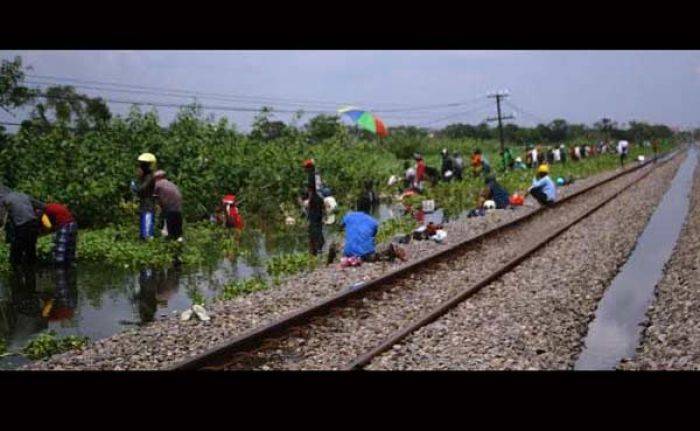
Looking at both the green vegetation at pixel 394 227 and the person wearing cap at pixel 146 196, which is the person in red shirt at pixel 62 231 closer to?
the person wearing cap at pixel 146 196

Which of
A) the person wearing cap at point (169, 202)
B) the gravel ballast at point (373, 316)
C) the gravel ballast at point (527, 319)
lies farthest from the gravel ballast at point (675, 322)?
the person wearing cap at point (169, 202)

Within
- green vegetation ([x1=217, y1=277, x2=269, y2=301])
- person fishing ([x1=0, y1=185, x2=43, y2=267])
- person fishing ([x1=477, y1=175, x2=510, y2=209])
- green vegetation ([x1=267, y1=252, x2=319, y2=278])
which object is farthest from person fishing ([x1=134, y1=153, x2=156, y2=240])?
person fishing ([x1=477, y1=175, x2=510, y2=209])

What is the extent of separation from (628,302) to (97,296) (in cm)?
744

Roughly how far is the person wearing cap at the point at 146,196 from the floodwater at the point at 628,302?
7238 millimetres

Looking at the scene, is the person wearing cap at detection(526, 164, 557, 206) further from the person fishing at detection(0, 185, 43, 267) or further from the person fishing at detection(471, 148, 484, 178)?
the person fishing at detection(0, 185, 43, 267)

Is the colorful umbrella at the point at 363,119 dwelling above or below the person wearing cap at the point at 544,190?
above

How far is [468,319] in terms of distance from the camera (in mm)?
8414

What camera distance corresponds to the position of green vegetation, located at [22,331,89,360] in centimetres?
768

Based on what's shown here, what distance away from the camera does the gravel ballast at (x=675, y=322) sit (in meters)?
7.02

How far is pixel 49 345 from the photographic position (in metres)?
7.77

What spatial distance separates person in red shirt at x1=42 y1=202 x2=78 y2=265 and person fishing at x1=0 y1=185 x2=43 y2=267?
27cm
